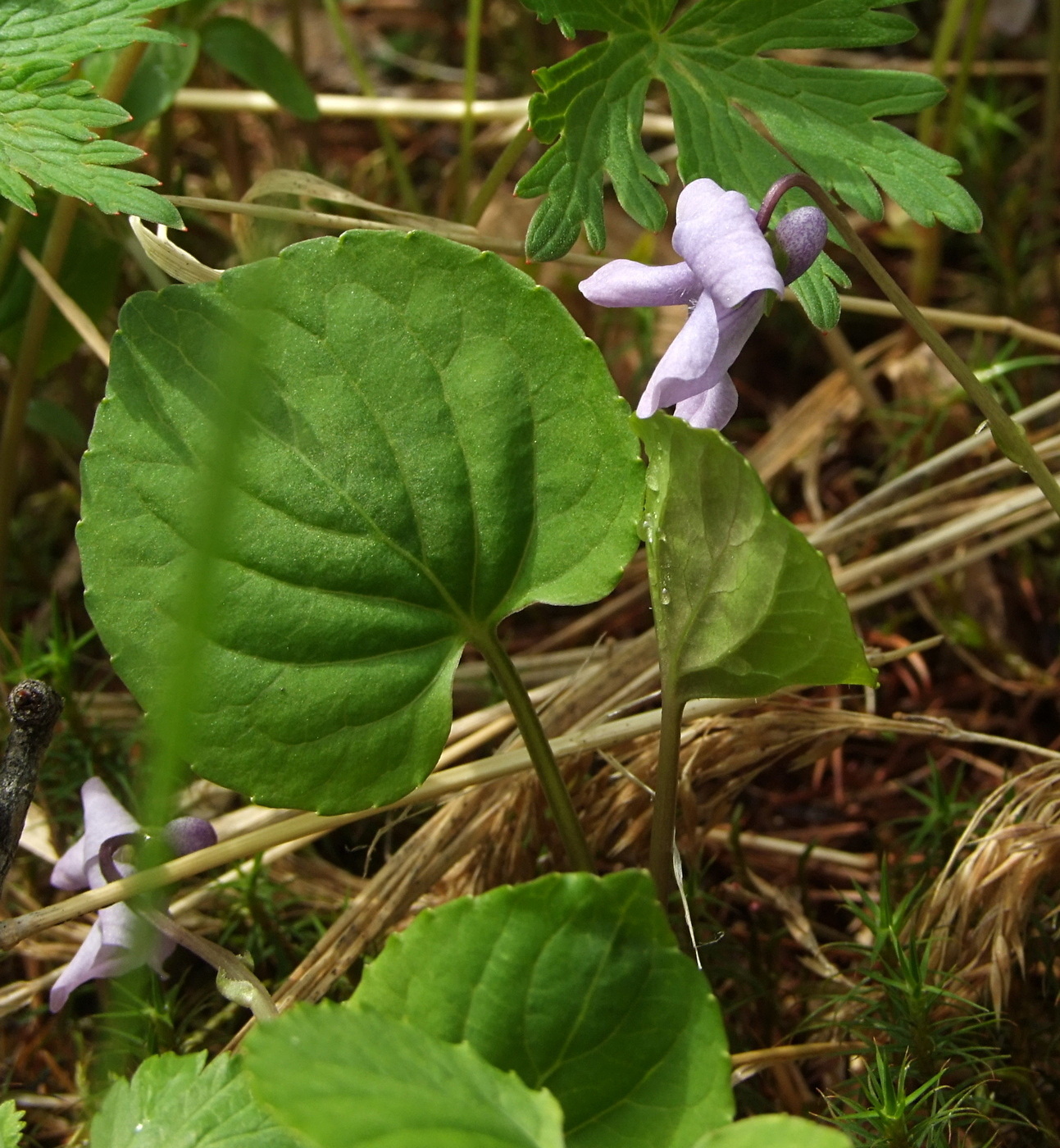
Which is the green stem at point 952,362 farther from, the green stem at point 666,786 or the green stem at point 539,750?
the green stem at point 539,750

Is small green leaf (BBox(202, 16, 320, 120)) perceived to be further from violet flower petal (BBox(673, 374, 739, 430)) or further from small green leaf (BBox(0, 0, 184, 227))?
violet flower petal (BBox(673, 374, 739, 430))

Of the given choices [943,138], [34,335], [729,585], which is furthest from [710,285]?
[943,138]

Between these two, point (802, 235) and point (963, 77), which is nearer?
point (802, 235)

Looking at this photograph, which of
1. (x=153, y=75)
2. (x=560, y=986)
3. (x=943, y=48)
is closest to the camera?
(x=560, y=986)

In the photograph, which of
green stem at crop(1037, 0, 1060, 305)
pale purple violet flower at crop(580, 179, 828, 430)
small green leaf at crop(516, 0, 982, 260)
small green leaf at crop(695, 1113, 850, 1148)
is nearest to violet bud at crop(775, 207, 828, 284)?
pale purple violet flower at crop(580, 179, 828, 430)

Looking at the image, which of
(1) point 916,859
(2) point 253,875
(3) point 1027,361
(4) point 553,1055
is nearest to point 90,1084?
(2) point 253,875

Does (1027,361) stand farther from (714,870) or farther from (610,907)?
(610,907)

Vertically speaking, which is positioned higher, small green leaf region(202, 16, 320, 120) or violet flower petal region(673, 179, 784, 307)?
small green leaf region(202, 16, 320, 120)

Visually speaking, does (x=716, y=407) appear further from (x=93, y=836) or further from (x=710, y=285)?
(x=93, y=836)
